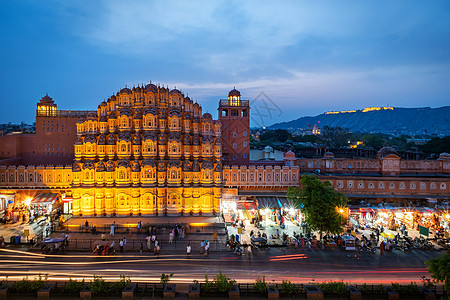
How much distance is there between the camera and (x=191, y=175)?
37.0 m

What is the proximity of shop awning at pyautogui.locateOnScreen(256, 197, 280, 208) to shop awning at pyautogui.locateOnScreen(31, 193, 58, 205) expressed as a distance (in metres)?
25.0

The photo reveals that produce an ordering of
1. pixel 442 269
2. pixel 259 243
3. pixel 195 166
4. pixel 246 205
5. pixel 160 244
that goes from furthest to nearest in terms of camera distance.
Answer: pixel 195 166 → pixel 246 205 → pixel 160 244 → pixel 259 243 → pixel 442 269

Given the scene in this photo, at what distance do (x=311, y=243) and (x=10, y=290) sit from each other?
23393 millimetres

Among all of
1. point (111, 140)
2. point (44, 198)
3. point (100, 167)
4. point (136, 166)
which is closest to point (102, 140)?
point (111, 140)

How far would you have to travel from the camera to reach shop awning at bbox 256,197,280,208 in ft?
116

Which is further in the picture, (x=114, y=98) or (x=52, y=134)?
(x=52, y=134)

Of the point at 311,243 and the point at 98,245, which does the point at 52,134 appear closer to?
the point at 98,245

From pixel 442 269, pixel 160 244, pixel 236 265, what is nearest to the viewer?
pixel 442 269

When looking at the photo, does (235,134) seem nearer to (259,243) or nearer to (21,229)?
(259,243)

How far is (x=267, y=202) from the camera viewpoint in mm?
36281

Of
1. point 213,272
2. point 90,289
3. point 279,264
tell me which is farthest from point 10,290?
point 279,264

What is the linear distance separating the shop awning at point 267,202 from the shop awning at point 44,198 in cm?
2502

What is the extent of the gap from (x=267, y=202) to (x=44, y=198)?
27079 millimetres

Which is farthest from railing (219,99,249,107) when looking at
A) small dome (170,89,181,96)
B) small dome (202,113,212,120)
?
small dome (170,89,181,96)
